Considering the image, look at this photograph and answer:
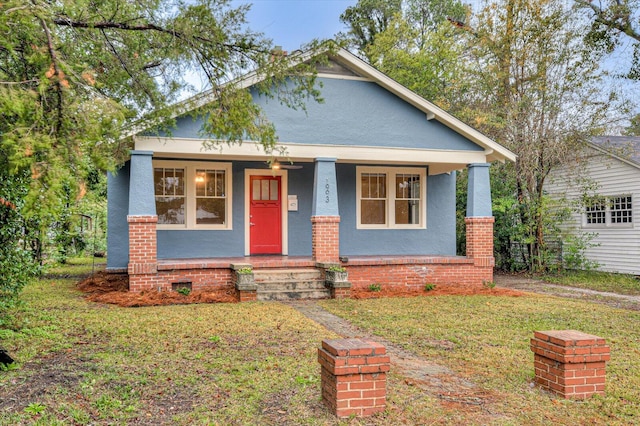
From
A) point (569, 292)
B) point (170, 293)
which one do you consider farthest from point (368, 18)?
point (170, 293)

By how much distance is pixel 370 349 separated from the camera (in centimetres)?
411

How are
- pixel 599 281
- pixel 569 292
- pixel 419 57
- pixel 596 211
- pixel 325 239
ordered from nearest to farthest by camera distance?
pixel 325 239 → pixel 569 292 → pixel 599 281 → pixel 596 211 → pixel 419 57

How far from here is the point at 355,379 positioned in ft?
13.3

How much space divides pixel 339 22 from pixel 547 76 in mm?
21330

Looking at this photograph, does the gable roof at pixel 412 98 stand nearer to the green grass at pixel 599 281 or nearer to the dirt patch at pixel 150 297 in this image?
the green grass at pixel 599 281

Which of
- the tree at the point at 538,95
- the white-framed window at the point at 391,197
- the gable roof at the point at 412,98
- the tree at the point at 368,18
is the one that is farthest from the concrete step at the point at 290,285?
the tree at the point at 368,18

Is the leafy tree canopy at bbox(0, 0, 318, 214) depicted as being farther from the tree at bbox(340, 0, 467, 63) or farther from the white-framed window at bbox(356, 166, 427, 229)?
the tree at bbox(340, 0, 467, 63)

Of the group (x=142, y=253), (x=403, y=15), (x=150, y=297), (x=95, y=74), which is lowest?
(x=150, y=297)

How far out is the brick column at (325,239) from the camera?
433 inches

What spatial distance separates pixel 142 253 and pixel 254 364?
5421mm

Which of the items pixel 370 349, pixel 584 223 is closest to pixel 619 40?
pixel 584 223

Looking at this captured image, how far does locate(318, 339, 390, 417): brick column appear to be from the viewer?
4004mm

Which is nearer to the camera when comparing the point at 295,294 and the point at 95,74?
the point at 95,74

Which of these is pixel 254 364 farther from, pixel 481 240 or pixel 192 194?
pixel 481 240
